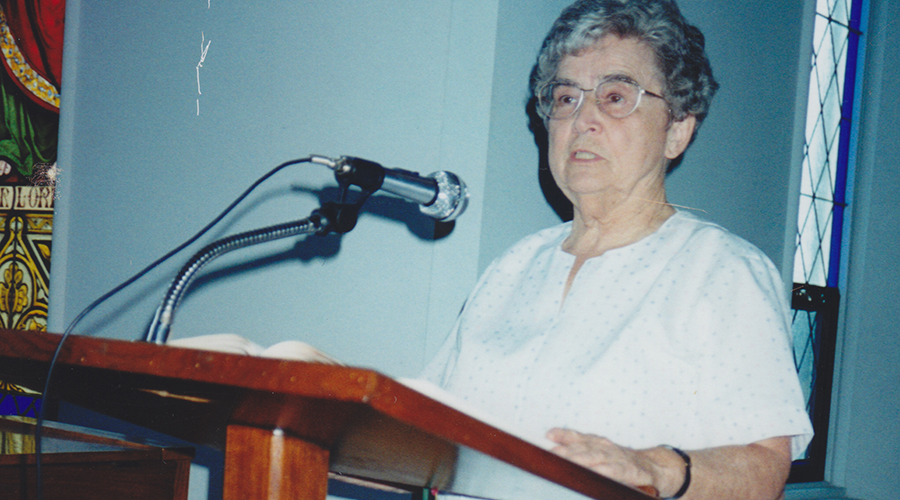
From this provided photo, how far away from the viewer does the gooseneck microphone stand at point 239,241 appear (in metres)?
0.75

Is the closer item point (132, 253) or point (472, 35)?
point (472, 35)

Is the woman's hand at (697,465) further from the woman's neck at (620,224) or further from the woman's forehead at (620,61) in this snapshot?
the woman's forehead at (620,61)

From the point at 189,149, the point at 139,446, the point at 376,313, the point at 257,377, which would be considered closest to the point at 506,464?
the point at 257,377

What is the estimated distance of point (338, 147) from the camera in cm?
182

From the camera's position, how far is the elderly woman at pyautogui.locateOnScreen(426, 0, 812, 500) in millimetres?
916

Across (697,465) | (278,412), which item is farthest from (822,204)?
(278,412)

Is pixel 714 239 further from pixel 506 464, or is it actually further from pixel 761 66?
pixel 761 66

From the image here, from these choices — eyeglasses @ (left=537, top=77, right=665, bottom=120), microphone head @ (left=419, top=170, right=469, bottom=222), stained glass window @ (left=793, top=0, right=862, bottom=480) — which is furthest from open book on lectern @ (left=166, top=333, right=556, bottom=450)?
stained glass window @ (left=793, top=0, right=862, bottom=480)

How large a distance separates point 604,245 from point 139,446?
3.97 feet

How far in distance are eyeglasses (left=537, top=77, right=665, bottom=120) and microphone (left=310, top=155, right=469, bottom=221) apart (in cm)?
45

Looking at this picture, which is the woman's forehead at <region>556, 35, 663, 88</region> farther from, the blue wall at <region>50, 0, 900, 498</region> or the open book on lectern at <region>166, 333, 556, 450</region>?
the open book on lectern at <region>166, 333, 556, 450</region>

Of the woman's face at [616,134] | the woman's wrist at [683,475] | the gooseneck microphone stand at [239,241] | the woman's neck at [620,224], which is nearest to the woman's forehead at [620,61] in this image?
the woman's face at [616,134]

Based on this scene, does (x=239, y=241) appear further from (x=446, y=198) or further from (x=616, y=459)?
(x=616, y=459)

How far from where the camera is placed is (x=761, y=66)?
91.2 inches
